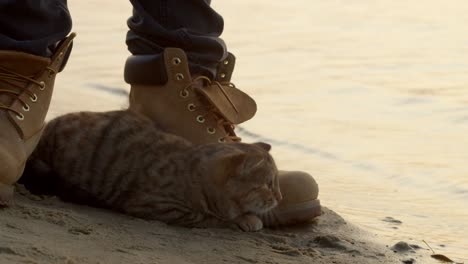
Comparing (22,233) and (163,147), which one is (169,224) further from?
(22,233)

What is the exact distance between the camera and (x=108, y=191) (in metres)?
4.12

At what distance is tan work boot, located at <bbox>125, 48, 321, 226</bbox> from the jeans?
0.23 feet

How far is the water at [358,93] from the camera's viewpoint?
204 inches

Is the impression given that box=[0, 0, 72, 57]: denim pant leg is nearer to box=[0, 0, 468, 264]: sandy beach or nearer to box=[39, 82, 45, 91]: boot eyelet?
box=[39, 82, 45, 91]: boot eyelet

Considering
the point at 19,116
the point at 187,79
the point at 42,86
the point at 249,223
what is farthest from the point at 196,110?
the point at 19,116

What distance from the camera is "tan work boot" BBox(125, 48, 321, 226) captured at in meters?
4.21

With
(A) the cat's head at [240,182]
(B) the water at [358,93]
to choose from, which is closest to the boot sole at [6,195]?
(A) the cat's head at [240,182]

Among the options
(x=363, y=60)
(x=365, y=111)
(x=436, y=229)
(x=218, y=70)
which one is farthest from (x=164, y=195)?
(x=363, y=60)

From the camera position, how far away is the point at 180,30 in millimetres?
4191

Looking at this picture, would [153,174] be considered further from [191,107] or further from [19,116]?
[19,116]

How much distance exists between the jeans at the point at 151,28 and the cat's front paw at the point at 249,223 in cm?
61

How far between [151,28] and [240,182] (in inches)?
26.2

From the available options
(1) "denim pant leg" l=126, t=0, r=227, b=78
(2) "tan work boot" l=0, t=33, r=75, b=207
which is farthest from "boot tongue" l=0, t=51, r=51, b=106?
(1) "denim pant leg" l=126, t=0, r=227, b=78

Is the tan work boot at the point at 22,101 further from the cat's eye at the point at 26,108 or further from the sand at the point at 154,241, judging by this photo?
the sand at the point at 154,241
